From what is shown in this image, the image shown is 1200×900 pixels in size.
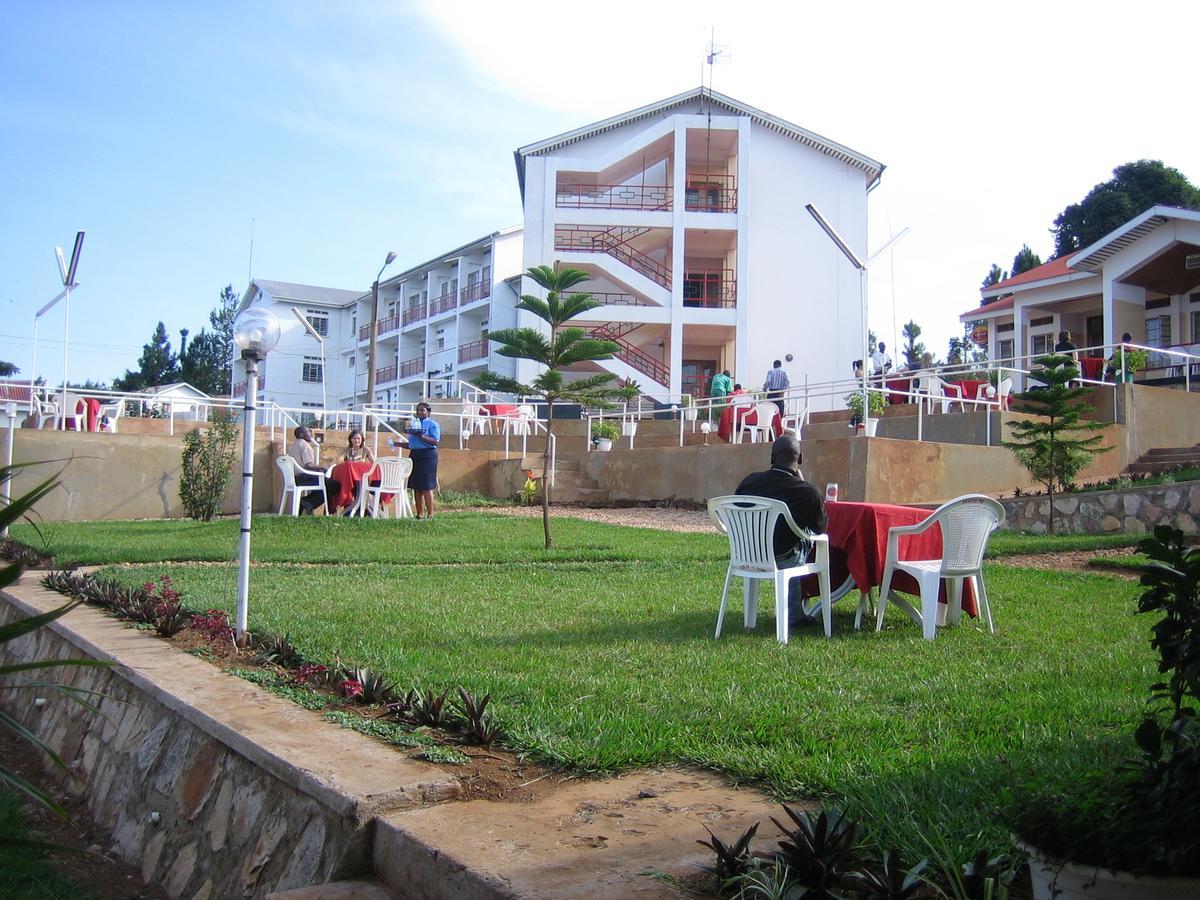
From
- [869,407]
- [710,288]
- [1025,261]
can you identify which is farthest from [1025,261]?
[869,407]

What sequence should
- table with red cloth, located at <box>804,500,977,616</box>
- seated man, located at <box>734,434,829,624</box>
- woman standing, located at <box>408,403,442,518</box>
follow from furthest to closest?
woman standing, located at <box>408,403,442,518</box>, seated man, located at <box>734,434,829,624</box>, table with red cloth, located at <box>804,500,977,616</box>

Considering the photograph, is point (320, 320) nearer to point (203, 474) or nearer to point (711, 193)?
point (711, 193)

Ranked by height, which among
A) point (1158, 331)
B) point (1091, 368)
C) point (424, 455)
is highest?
point (1158, 331)

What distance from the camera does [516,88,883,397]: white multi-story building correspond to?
3716cm

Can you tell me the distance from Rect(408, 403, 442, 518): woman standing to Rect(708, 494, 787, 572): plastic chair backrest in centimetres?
958

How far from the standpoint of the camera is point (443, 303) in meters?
→ 51.8

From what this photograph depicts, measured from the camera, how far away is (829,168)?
40.9 m

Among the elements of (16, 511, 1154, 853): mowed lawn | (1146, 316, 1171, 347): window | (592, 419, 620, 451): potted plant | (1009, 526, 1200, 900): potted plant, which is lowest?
(16, 511, 1154, 853): mowed lawn

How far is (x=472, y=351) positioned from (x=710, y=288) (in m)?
12.7

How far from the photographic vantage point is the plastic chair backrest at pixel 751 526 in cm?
701

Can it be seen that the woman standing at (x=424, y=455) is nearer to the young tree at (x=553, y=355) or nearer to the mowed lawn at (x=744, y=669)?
the young tree at (x=553, y=355)

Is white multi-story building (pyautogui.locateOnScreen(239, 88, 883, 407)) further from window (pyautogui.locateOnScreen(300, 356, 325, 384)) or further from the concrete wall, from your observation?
window (pyautogui.locateOnScreen(300, 356, 325, 384))

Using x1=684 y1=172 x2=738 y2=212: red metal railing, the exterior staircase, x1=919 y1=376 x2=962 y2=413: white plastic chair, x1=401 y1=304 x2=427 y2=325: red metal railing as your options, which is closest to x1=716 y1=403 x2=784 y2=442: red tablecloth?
x1=919 y1=376 x2=962 y2=413: white plastic chair

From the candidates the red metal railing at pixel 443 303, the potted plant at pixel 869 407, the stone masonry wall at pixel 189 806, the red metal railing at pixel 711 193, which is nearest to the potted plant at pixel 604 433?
the potted plant at pixel 869 407
